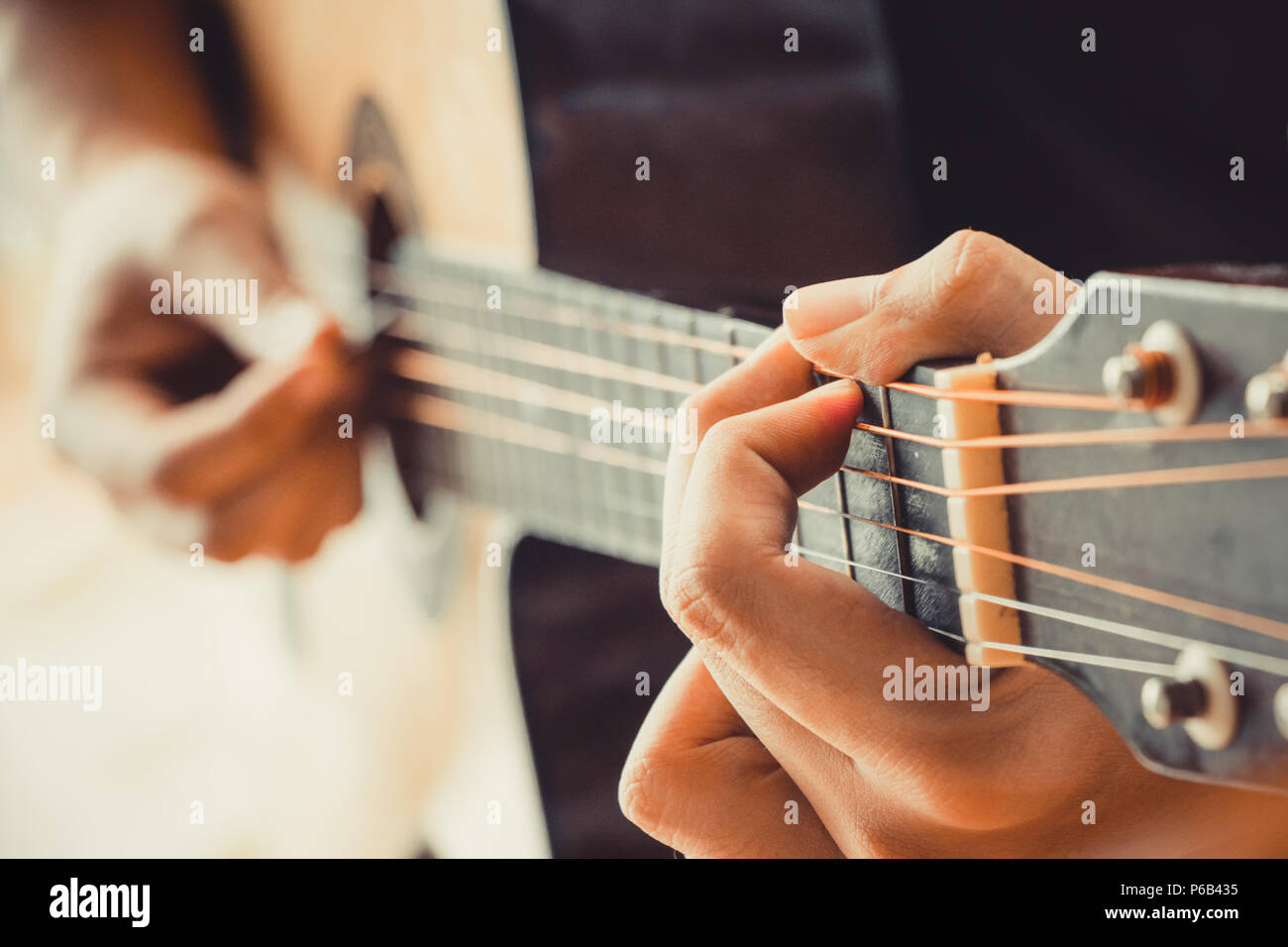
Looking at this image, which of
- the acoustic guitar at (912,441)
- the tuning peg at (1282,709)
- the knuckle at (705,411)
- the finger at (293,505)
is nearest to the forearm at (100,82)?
the acoustic guitar at (912,441)

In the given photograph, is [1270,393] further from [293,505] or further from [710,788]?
[293,505]

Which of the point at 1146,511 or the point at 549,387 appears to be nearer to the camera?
the point at 1146,511

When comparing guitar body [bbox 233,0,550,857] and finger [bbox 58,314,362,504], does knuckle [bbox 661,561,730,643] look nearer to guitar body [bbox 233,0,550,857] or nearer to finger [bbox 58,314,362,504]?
guitar body [bbox 233,0,550,857]

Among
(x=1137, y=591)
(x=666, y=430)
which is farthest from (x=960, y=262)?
(x=666, y=430)

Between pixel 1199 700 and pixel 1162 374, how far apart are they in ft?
0.29

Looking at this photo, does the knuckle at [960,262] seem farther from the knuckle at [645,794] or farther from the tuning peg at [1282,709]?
the knuckle at [645,794]

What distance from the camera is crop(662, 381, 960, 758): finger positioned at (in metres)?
0.36

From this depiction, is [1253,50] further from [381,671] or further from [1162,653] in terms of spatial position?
[381,671]

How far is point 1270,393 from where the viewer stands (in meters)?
0.24

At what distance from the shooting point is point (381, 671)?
100 cm

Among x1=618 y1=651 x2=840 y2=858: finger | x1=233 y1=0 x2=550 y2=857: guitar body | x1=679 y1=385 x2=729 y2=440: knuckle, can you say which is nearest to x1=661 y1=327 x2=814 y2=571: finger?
x1=679 y1=385 x2=729 y2=440: knuckle

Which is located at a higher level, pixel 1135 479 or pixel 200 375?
pixel 200 375

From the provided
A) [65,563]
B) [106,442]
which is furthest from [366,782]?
[65,563]

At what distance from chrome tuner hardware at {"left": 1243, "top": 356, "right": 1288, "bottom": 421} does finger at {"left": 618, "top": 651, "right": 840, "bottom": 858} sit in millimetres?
280
